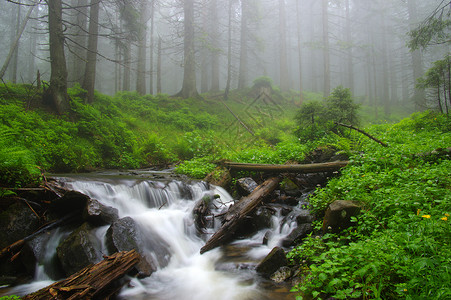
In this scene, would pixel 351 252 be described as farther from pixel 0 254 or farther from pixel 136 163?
pixel 136 163

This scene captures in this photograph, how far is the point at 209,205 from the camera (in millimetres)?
6824

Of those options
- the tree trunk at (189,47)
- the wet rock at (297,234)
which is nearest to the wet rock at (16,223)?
the wet rock at (297,234)

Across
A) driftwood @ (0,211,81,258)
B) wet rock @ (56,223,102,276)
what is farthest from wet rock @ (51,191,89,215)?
wet rock @ (56,223,102,276)

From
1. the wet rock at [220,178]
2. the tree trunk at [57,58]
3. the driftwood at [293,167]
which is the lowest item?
the wet rock at [220,178]

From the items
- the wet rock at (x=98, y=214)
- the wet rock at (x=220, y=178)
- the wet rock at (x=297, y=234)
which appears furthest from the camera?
the wet rock at (x=220, y=178)

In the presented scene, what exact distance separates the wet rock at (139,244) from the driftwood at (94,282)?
18.2 inches

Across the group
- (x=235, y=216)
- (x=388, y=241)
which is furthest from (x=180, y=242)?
(x=388, y=241)

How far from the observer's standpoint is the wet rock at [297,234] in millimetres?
4715

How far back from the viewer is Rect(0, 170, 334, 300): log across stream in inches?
151

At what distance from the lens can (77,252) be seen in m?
3.93

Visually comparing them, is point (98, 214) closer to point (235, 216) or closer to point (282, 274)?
point (235, 216)

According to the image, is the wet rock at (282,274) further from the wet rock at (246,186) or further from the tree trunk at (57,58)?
the tree trunk at (57,58)

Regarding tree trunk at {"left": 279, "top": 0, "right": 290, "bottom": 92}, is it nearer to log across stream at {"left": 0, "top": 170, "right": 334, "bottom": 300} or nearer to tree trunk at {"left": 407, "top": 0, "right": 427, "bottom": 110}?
tree trunk at {"left": 407, "top": 0, "right": 427, "bottom": 110}

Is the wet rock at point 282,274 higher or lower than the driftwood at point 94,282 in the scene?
lower
